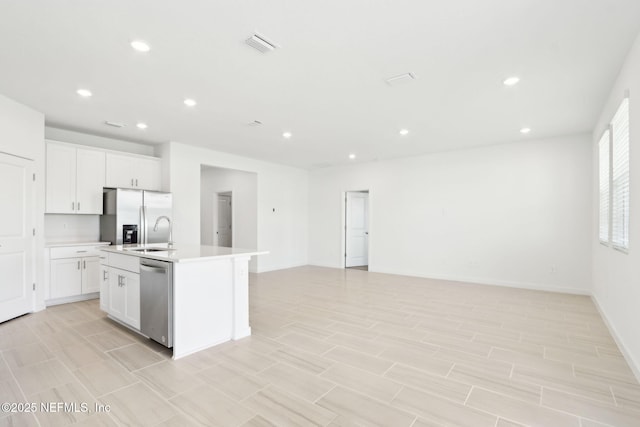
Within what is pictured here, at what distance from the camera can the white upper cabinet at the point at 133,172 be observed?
5.33 metres

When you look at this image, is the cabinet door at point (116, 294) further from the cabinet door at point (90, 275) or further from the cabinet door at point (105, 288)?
the cabinet door at point (90, 275)

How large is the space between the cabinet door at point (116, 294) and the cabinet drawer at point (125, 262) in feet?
0.23

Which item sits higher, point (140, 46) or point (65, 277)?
point (140, 46)

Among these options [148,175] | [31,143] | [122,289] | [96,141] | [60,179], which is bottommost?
[122,289]

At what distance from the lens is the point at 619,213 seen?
10.9ft

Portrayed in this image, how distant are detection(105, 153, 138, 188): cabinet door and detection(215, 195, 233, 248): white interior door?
10.6 ft

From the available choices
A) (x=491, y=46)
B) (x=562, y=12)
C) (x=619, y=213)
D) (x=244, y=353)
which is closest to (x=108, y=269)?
(x=244, y=353)

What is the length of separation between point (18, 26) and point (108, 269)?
2613 mm

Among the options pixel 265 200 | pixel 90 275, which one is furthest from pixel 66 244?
pixel 265 200

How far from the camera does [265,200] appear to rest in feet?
25.6

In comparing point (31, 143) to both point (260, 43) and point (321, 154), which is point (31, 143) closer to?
point (260, 43)

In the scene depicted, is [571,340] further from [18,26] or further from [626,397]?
[18,26]


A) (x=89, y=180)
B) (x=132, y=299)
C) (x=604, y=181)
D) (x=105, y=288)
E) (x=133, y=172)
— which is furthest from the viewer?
(x=133, y=172)

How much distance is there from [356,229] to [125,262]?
601 cm
